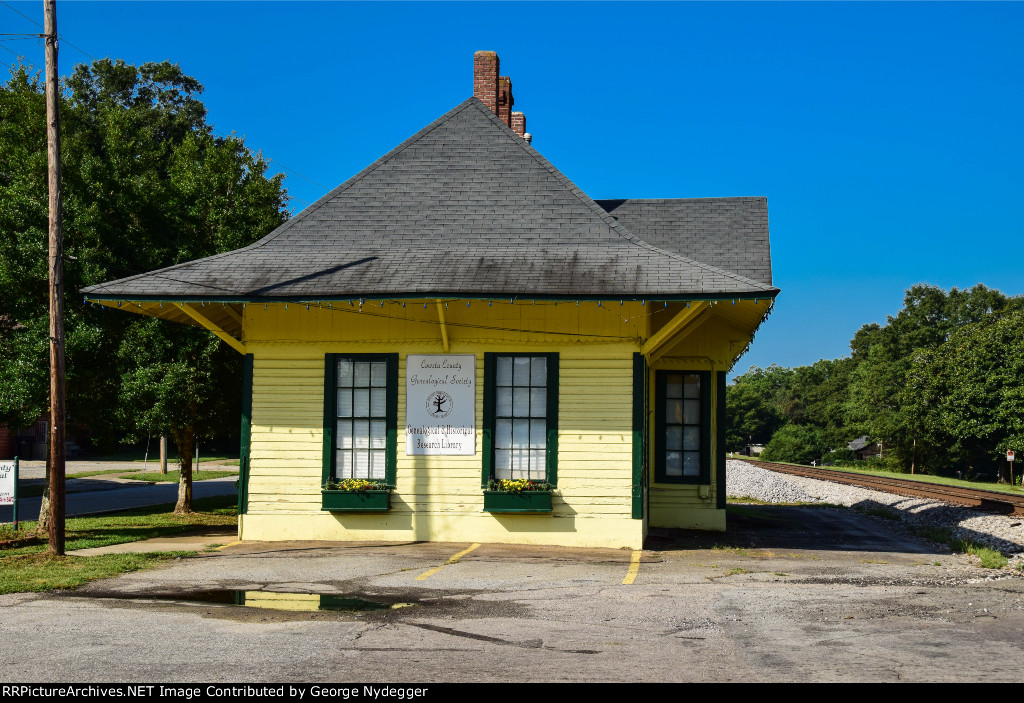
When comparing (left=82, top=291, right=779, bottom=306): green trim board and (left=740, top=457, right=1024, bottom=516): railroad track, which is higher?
(left=82, top=291, right=779, bottom=306): green trim board

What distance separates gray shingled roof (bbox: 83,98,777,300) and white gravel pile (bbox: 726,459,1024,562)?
7.83 m

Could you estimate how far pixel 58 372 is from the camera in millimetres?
13141

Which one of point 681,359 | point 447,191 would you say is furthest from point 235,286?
point 681,359

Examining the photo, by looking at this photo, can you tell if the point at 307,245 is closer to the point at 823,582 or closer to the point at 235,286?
the point at 235,286

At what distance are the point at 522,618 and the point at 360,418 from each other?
6753mm

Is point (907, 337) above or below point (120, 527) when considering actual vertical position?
above

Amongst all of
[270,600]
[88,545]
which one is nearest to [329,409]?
[88,545]

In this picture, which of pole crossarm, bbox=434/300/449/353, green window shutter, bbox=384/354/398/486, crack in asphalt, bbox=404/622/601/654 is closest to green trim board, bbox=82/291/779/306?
pole crossarm, bbox=434/300/449/353

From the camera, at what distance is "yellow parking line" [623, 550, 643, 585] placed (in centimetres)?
1133

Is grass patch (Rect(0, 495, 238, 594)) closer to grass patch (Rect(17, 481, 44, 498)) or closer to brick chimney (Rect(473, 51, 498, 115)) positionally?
grass patch (Rect(17, 481, 44, 498))

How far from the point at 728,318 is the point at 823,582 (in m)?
6.73

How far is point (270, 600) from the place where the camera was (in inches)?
386

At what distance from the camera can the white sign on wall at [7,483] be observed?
15.5 metres

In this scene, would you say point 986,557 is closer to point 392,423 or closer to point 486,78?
point 392,423
